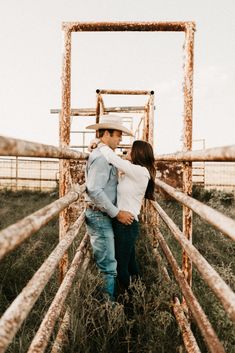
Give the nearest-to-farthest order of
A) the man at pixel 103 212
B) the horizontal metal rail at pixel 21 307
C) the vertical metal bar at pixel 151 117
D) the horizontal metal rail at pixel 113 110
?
the horizontal metal rail at pixel 21 307
the man at pixel 103 212
the vertical metal bar at pixel 151 117
the horizontal metal rail at pixel 113 110

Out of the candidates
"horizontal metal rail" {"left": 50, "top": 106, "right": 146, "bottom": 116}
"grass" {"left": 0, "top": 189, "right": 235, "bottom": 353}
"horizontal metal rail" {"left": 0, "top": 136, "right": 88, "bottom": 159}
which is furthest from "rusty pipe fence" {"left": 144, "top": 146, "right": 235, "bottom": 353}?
"horizontal metal rail" {"left": 50, "top": 106, "right": 146, "bottom": 116}

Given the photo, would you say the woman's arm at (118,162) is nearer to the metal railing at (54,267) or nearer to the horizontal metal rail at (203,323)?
the metal railing at (54,267)

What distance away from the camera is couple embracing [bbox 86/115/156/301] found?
3.19 m

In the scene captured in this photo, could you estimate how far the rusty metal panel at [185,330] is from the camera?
2278 mm

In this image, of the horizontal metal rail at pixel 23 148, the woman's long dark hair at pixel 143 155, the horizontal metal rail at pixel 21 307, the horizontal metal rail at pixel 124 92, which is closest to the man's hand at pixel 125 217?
the woman's long dark hair at pixel 143 155

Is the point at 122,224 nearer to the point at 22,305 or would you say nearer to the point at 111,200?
the point at 111,200

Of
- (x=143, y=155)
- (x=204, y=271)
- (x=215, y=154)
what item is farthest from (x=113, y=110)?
(x=215, y=154)

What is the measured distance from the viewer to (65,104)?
3.45 m

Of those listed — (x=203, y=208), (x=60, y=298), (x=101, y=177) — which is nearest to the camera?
(x=203, y=208)

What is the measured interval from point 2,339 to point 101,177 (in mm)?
2072

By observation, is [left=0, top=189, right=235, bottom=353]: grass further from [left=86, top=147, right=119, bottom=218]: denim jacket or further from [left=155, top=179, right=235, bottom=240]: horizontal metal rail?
[left=155, top=179, right=235, bottom=240]: horizontal metal rail

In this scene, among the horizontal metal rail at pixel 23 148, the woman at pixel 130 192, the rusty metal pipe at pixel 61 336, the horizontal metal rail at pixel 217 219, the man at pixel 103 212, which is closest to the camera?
the horizontal metal rail at pixel 23 148

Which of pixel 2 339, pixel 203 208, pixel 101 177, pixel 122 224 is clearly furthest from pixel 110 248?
pixel 2 339

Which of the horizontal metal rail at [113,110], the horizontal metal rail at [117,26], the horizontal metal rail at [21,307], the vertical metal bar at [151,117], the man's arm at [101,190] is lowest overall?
the horizontal metal rail at [21,307]
